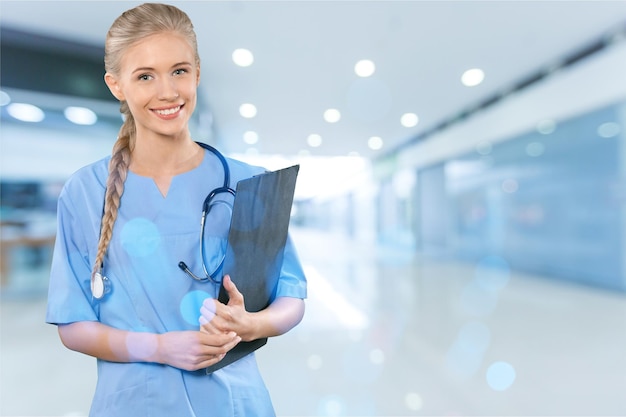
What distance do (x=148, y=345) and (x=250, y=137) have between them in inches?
376

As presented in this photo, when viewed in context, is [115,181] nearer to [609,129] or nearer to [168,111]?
[168,111]

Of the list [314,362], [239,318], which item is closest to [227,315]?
[239,318]

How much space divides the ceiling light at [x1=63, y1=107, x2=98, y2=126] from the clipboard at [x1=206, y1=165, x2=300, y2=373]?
17.1ft

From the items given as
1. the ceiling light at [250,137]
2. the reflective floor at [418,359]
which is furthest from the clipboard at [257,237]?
the ceiling light at [250,137]

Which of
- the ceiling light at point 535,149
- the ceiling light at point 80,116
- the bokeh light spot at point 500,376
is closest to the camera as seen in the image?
the bokeh light spot at point 500,376

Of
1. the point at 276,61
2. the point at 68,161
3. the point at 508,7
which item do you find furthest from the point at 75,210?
the point at 68,161

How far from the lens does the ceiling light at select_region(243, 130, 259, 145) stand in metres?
9.38

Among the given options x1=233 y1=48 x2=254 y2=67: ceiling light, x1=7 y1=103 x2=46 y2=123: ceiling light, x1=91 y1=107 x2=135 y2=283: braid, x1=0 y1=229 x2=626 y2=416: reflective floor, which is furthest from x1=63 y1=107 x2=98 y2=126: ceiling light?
x1=91 y1=107 x2=135 y2=283: braid

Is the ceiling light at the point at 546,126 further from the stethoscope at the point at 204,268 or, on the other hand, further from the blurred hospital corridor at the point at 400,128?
the stethoscope at the point at 204,268

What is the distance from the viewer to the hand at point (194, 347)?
0.54m

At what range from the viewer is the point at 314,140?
401 inches

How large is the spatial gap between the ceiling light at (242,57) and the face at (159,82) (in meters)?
4.51

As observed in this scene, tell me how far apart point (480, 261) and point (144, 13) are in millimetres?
9239

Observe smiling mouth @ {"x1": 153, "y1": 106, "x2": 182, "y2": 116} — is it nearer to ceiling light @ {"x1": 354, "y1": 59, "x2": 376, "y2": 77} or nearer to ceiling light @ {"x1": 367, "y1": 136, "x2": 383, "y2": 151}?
ceiling light @ {"x1": 354, "y1": 59, "x2": 376, "y2": 77}
